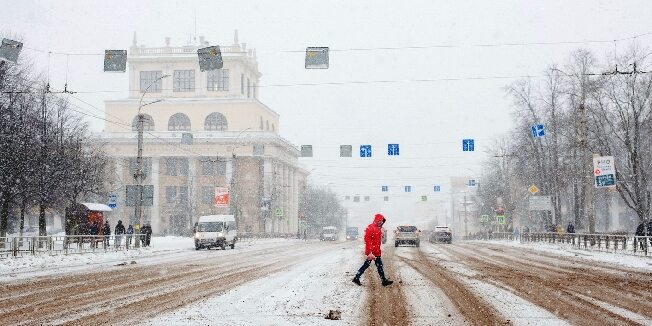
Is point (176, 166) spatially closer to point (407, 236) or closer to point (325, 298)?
point (407, 236)

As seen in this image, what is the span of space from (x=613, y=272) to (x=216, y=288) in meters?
11.7

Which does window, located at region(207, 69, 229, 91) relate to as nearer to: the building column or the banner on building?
the building column

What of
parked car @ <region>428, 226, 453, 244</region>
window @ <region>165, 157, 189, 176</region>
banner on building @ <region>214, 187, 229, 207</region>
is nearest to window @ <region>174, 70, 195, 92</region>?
window @ <region>165, 157, 189, 176</region>

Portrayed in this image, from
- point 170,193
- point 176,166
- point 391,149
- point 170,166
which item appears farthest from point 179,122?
point 391,149

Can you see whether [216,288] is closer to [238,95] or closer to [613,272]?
[613,272]

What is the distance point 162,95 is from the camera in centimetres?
9769

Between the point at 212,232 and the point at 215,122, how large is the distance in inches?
2241

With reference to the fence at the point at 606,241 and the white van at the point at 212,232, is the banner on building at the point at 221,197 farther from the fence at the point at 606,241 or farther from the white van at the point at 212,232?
the fence at the point at 606,241

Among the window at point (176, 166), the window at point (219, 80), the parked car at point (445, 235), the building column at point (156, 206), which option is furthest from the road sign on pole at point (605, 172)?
the window at point (176, 166)

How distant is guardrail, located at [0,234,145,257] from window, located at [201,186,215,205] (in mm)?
53873

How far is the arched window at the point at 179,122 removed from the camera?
97688 mm

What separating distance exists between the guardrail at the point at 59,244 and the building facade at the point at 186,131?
56944 millimetres

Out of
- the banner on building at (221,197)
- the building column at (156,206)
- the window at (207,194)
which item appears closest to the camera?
the banner on building at (221,197)

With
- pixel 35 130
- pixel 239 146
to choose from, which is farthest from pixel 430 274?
pixel 239 146
